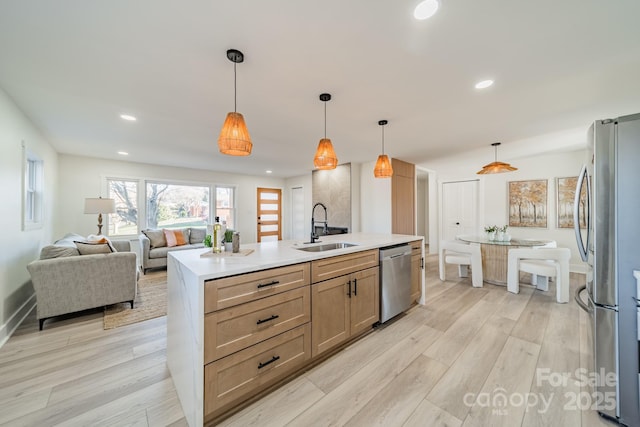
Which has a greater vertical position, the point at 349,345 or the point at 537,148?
the point at 537,148

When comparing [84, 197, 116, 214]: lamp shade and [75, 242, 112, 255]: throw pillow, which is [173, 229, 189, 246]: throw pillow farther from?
[75, 242, 112, 255]: throw pillow

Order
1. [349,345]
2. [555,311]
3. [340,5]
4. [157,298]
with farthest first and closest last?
[157,298]
[555,311]
[349,345]
[340,5]

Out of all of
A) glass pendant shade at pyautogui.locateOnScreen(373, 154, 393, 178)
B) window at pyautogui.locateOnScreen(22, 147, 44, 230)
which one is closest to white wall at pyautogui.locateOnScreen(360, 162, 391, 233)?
glass pendant shade at pyautogui.locateOnScreen(373, 154, 393, 178)

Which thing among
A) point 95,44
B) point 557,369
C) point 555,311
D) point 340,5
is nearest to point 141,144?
point 95,44

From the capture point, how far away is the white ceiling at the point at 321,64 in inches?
53.7

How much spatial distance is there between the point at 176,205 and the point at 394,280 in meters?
5.75

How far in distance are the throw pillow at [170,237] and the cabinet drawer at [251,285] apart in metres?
4.52

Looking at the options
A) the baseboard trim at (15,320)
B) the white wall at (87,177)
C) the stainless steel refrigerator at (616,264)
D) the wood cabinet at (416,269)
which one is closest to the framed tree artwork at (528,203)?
the wood cabinet at (416,269)

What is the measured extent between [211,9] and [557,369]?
11.4ft

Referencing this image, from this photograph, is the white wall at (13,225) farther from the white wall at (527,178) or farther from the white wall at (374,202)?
the white wall at (527,178)

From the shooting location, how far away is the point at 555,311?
2.90 meters

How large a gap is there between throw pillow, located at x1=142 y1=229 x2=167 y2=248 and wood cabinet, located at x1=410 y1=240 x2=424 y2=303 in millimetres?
5019

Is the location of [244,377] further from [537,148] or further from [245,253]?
[537,148]

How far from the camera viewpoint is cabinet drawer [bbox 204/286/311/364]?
1.32m
